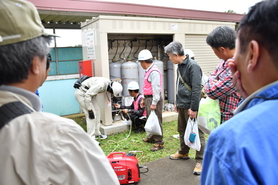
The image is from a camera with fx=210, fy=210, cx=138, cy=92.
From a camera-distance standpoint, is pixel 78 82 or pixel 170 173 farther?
pixel 78 82

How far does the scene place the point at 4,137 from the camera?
0.78 meters

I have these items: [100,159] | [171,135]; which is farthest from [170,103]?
[100,159]

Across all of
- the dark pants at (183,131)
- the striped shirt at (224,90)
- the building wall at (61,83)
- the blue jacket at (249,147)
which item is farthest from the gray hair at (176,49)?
the building wall at (61,83)

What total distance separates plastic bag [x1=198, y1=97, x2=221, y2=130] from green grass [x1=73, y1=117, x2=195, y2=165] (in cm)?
189

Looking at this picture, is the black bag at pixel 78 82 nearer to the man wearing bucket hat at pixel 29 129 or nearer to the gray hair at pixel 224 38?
the gray hair at pixel 224 38

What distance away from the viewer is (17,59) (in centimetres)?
85

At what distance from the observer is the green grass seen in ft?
14.1

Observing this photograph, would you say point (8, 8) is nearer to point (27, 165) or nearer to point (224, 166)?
point (27, 165)

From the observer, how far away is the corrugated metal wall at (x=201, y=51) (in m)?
6.82

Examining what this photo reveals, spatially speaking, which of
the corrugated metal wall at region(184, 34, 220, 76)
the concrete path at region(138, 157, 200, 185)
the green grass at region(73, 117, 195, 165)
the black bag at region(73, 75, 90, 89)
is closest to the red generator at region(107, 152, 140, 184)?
the concrete path at region(138, 157, 200, 185)

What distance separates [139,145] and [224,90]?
9.85 feet

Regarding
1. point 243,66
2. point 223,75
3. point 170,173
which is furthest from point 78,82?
point 243,66

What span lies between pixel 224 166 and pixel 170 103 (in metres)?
6.65

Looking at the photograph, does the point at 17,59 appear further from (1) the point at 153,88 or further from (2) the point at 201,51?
(2) the point at 201,51
